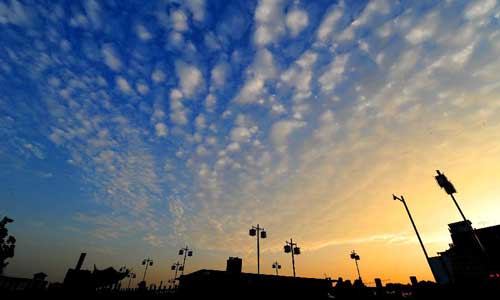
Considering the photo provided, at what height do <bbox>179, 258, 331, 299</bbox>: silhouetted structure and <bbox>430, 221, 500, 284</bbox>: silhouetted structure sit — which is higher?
<bbox>430, 221, 500, 284</bbox>: silhouetted structure

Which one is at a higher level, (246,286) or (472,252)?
(472,252)

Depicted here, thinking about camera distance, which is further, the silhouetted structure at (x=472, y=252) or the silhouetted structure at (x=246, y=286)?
the silhouetted structure at (x=472, y=252)

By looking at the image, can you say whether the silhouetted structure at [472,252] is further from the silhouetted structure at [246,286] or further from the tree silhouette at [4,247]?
the tree silhouette at [4,247]

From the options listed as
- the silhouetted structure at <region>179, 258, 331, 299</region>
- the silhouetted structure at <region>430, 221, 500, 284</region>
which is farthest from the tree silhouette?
the silhouetted structure at <region>430, 221, 500, 284</region>

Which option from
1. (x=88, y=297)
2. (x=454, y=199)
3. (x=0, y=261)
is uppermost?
(x=454, y=199)

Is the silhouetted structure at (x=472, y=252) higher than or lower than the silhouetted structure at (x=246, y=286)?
higher

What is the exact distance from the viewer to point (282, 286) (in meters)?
21.9

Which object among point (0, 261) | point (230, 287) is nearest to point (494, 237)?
point (230, 287)

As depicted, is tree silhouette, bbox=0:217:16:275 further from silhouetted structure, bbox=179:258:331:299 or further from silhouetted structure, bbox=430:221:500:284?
silhouetted structure, bbox=430:221:500:284

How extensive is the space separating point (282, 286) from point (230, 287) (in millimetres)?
6875

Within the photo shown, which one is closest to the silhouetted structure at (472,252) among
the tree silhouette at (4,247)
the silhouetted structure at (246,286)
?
the silhouetted structure at (246,286)

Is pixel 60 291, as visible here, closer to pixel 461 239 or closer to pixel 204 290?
pixel 204 290

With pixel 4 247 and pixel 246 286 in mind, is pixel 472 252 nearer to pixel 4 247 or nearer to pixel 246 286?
pixel 246 286

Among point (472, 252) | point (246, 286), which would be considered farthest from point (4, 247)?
point (472, 252)
